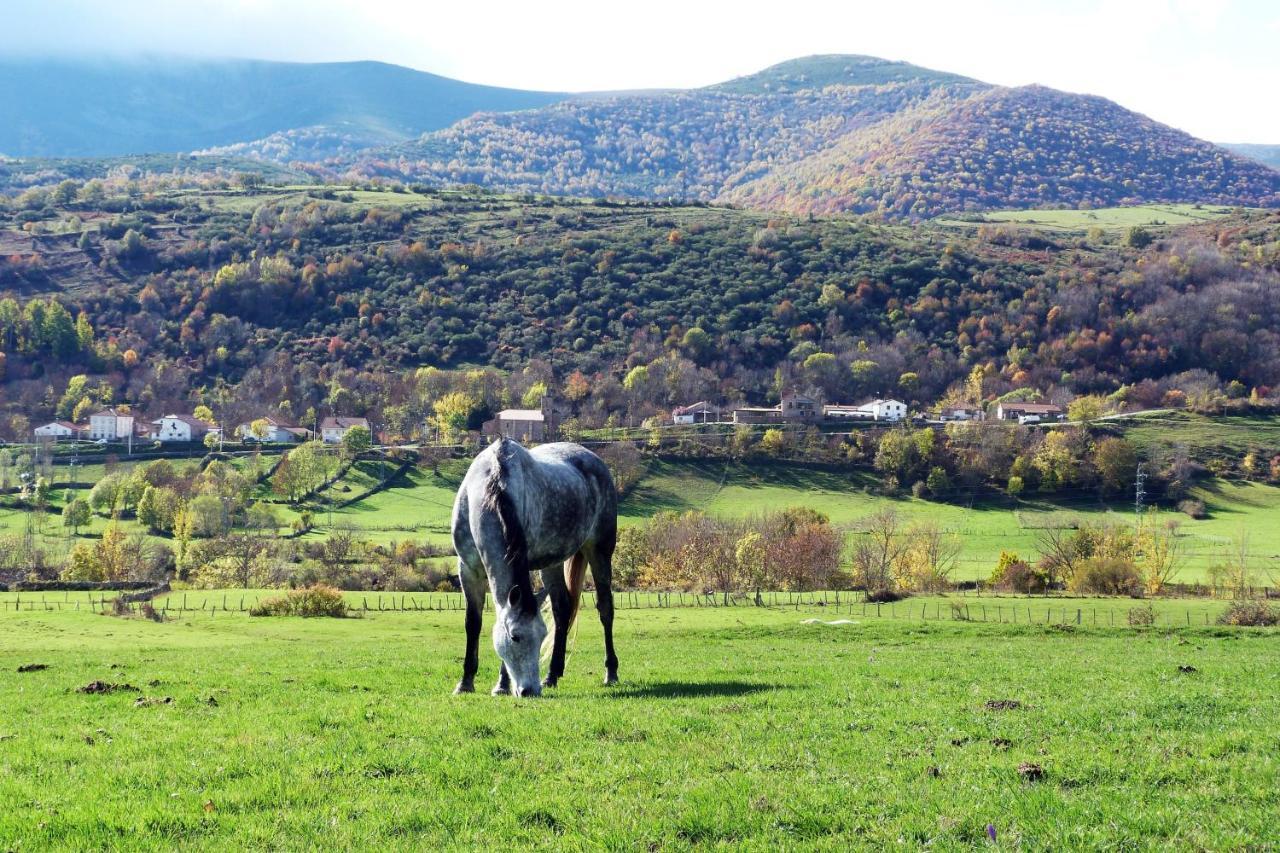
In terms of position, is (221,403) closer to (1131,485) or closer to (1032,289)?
(1131,485)

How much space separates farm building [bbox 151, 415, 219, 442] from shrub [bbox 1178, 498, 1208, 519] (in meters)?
108

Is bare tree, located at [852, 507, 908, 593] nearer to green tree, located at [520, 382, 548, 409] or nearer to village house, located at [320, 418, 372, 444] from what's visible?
green tree, located at [520, 382, 548, 409]

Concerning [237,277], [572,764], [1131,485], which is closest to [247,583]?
[572,764]

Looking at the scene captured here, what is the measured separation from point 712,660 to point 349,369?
513ft

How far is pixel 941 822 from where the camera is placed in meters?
9.20

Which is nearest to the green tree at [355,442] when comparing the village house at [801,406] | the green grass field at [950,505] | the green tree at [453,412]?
the green tree at [453,412]

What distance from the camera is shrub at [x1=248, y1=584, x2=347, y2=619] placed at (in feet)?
170

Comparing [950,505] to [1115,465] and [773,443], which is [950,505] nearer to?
[1115,465]

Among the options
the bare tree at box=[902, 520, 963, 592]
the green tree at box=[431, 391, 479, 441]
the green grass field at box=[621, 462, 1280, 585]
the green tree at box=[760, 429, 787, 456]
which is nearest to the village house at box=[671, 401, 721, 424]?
the green tree at box=[760, 429, 787, 456]

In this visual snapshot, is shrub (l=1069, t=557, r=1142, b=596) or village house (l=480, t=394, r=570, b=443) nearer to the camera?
shrub (l=1069, t=557, r=1142, b=596)

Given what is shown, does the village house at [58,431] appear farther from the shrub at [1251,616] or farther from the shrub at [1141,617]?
the shrub at [1251,616]

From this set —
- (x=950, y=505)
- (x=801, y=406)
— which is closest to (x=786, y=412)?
(x=801, y=406)

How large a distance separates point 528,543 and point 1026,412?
447ft

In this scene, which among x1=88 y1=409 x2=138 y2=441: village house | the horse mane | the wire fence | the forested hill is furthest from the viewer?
the forested hill
